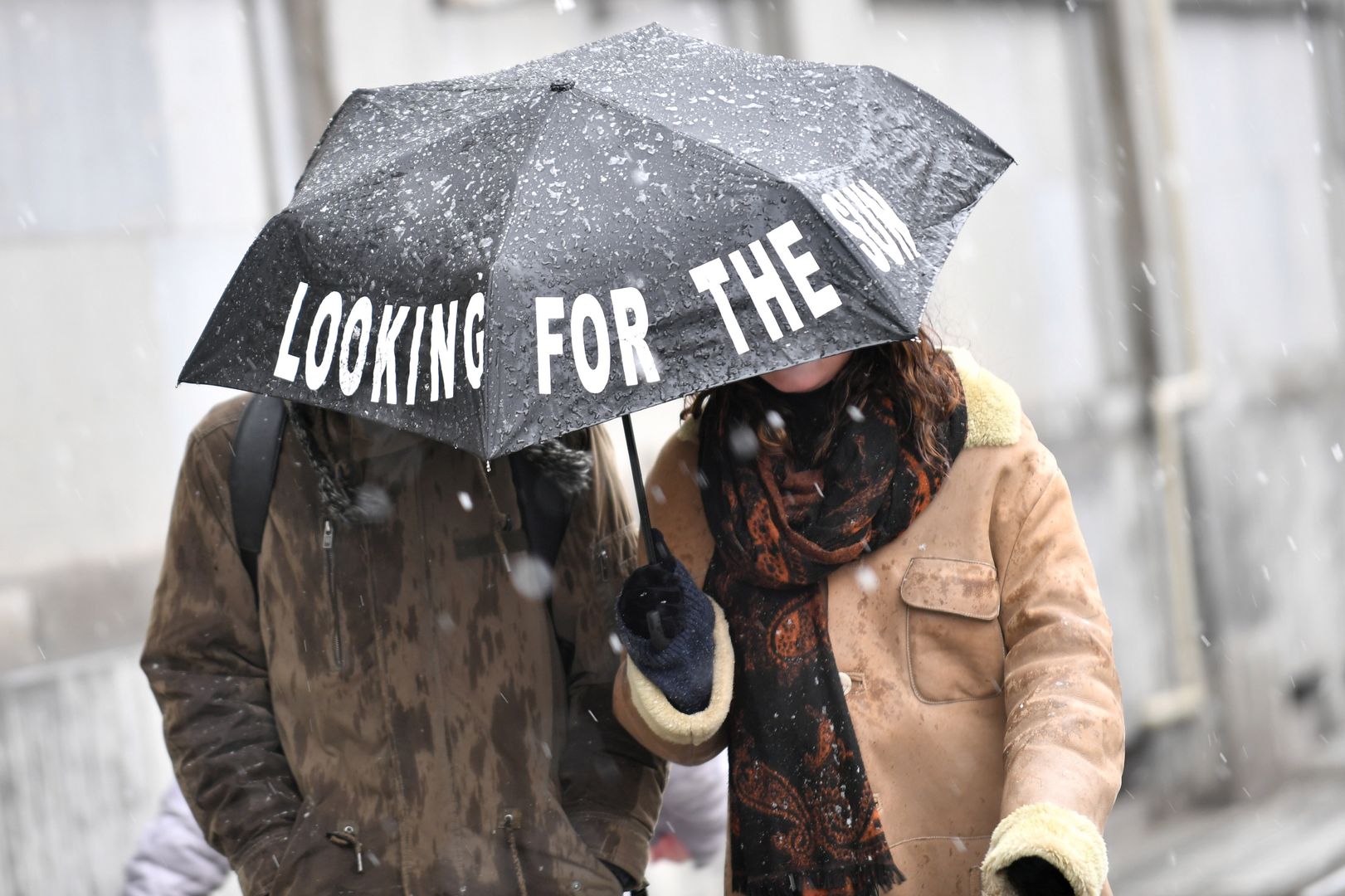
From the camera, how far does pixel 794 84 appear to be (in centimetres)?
248

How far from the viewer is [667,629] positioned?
100 inches

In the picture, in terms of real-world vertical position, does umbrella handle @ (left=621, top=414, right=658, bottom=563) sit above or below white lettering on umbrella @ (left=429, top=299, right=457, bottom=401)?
below

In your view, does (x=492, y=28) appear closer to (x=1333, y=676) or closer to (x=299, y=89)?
(x=299, y=89)

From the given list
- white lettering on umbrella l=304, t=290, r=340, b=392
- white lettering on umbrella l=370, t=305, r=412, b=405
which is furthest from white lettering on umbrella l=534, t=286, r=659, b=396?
white lettering on umbrella l=304, t=290, r=340, b=392

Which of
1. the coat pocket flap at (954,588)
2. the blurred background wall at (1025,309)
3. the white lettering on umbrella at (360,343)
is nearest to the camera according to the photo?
the white lettering on umbrella at (360,343)

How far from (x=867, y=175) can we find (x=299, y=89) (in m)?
3.49

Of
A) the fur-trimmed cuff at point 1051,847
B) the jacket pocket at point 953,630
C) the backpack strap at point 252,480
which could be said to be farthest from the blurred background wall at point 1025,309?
the backpack strap at point 252,480

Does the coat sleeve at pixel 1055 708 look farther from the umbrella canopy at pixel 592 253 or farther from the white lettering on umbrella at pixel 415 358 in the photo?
the white lettering on umbrella at pixel 415 358

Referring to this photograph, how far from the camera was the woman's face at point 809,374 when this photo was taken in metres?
2.54

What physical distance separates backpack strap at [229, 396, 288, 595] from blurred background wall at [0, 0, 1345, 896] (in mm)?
1284

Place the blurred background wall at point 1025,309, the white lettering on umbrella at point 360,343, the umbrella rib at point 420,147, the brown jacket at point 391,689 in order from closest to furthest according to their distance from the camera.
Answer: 1. the white lettering on umbrella at point 360,343
2. the umbrella rib at point 420,147
3. the brown jacket at point 391,689
4. the blurred background wall at point 1025,309

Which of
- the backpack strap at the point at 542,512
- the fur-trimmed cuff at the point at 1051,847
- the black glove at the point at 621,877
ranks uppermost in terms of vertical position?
the backpack strap at the point at 542,512

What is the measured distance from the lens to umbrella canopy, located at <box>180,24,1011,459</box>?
2.10 metres

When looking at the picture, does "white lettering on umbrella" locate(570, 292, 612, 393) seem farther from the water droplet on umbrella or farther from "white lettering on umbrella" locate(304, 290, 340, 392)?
the water droplet on umbrella
